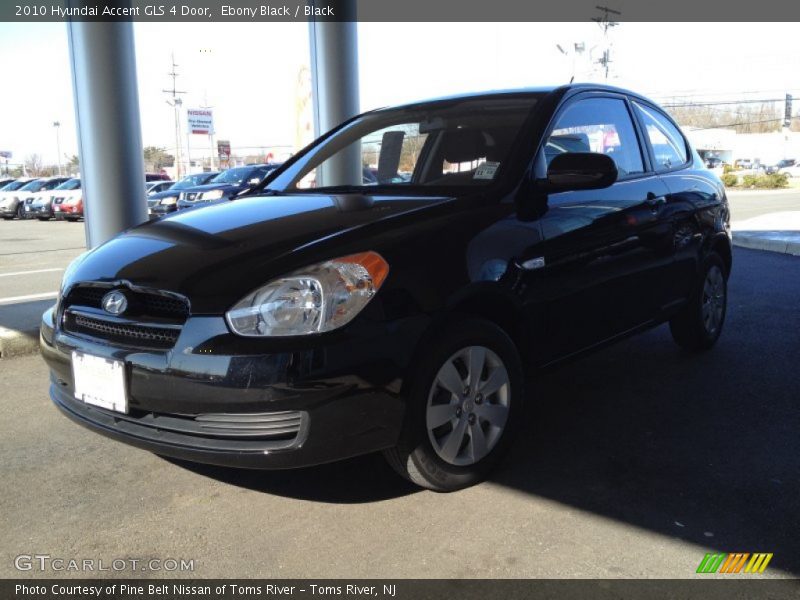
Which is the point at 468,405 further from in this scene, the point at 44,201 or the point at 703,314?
the point at 44,201

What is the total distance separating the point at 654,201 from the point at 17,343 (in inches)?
173

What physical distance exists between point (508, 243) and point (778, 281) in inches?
241

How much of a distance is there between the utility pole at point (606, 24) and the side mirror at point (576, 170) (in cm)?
4492

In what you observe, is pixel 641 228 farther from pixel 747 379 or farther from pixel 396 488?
pixel 396 488

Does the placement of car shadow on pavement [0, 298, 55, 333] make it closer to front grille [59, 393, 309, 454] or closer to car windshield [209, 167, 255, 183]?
front grille [59, 393, 309, 454]

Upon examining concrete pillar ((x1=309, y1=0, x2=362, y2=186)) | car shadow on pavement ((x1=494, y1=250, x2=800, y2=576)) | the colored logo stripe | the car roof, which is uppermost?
concrete pillar ((x1=309, y1=0, x2=362, y2=186))

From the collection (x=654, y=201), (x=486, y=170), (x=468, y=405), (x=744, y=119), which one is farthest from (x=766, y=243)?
(x=744, y=119)

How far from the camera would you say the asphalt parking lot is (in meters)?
2.36

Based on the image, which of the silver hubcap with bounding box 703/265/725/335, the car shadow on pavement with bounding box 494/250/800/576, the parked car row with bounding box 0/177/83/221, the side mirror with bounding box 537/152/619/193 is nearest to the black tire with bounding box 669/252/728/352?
the silver hubcap with bounding box 703/265/725/335

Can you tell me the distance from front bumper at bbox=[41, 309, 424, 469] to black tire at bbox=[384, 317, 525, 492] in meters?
0.11

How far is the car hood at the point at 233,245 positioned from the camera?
7.96 feet

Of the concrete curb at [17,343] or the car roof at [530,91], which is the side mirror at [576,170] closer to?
the car roof at [530,91]

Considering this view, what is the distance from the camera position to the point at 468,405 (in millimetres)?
2771

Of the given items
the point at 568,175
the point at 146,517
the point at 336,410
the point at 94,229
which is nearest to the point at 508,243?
the point at 568,175
